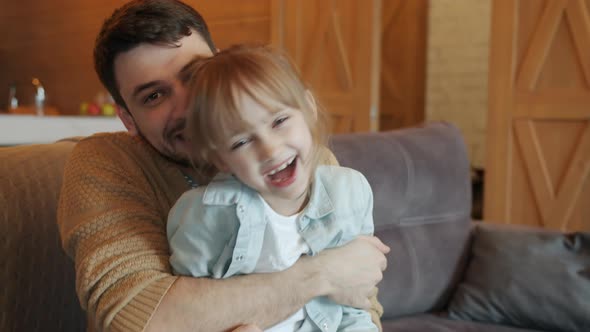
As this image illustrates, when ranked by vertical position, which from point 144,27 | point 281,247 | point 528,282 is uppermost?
point 144,27

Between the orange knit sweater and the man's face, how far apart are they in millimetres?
80

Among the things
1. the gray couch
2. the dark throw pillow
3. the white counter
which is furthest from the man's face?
the white counter

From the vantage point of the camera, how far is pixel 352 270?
1170 mm

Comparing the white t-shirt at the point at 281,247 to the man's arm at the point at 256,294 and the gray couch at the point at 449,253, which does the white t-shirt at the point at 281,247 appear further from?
the gray couch at the point at 449,253

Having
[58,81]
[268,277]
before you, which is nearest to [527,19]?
[268,277]

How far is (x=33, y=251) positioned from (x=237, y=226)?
589mm

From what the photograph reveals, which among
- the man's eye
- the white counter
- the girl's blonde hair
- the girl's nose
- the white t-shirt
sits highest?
the girl's blonde hair

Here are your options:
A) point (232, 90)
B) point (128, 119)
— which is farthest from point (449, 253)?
point (232, 90)

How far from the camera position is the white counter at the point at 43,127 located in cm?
234

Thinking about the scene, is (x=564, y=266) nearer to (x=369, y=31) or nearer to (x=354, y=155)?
(x=354, y=155)

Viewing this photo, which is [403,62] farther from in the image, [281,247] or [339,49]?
[281,247]

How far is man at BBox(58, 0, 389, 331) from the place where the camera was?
1021mm

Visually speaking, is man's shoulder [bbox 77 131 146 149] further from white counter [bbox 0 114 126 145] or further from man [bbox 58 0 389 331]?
white counter [bbox 0 114 126 145]

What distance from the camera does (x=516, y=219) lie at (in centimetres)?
313
